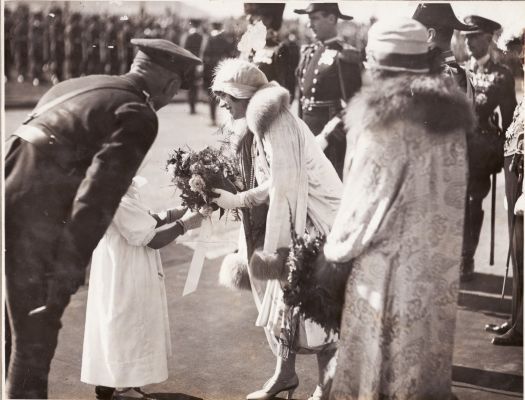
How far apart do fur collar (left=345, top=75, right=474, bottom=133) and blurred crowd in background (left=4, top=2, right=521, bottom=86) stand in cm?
53

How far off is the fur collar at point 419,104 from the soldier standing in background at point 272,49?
755 millimetres

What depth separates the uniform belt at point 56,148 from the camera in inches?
178

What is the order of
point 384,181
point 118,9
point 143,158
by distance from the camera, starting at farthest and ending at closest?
point 118,9 → point 143,158 → point 384,181

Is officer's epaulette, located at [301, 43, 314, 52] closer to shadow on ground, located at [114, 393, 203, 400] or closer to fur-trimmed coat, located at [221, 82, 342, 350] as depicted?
fur-trimmed coat, located at [221, 82, 342, 350]

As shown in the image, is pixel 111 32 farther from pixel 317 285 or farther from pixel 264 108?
pixel 317 285

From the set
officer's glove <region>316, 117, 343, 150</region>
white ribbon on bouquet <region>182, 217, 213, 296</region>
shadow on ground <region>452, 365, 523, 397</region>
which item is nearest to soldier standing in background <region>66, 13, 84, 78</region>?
white ribbon on bouquet <region>182, 217, 213, 296</region>

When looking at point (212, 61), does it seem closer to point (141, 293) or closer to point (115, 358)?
point (141, 293)

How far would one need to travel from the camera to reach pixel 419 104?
417 centimetres

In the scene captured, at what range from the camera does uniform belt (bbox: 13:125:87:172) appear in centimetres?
453

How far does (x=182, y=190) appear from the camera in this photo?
4.71 metres

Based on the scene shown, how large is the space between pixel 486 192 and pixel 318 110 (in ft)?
3.36

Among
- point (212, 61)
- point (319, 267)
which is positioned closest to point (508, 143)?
point (319, 267)

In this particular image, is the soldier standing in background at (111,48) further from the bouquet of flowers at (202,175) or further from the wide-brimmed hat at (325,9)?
the wide-brimmed hat at (325,9)

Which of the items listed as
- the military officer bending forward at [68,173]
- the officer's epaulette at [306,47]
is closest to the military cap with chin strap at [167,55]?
the military officer bending forward at [68,173]
